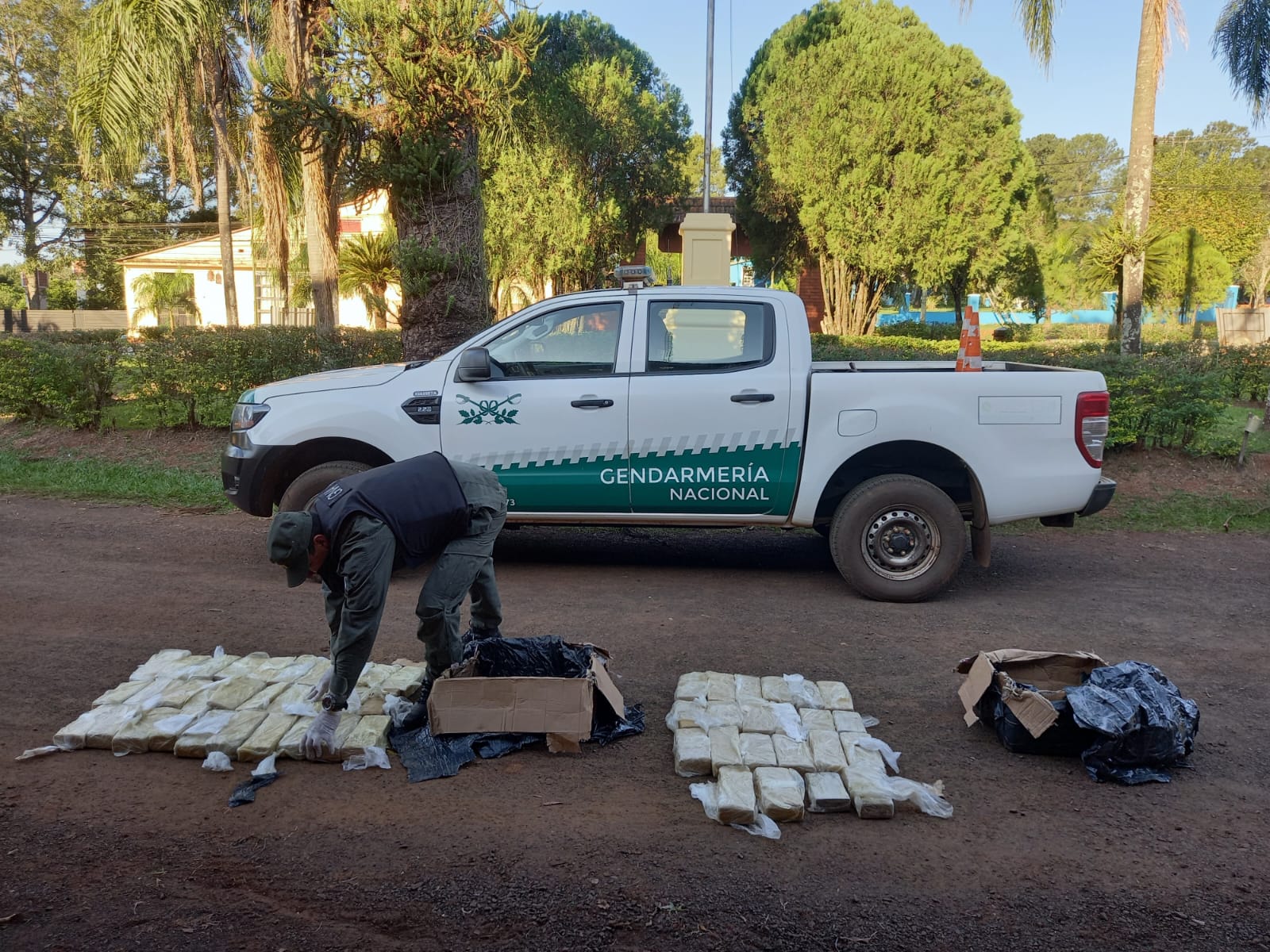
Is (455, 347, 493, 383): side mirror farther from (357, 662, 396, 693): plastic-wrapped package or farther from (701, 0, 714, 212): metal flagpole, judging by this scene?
(701, 0, 714, 212): metal flagpole

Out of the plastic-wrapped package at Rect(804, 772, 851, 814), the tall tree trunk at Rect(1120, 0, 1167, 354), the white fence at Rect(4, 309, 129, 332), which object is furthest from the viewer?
the white fence at Rect(4, 309, 129, 332)

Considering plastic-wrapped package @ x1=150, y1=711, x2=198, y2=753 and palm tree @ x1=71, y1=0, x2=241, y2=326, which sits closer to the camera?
plastic-wrapped package @ x1=150, y1=711, x2=198, y2=753

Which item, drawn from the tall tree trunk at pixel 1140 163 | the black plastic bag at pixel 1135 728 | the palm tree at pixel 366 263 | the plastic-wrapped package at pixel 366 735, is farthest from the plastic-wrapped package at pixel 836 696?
the palm tree at pixel 366 263

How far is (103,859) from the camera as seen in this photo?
3.56 m

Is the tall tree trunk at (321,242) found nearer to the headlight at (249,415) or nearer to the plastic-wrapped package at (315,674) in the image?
the headlight at (249,415)

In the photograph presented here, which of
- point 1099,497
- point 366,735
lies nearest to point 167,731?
point 366,735

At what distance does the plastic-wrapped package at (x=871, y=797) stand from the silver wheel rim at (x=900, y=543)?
2.85 metres

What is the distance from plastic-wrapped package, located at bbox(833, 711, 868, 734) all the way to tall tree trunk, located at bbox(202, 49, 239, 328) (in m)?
14.1

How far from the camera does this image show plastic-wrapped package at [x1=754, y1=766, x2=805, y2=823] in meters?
3.82

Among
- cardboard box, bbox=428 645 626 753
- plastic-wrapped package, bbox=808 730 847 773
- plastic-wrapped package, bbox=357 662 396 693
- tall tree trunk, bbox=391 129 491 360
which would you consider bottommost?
plastic-wrapped package, bbox=808 730 847 773

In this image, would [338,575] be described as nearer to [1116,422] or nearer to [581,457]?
[581,457]

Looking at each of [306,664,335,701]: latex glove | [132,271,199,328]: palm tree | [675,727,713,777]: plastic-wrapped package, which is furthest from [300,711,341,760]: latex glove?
[132,271,199,328]: palm tree

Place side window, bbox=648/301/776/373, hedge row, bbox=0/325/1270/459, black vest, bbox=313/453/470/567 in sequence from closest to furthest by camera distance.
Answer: black vest, bbox=313/453/470/567
side window, bbox=648/301/776/373
hedge row, bbox=0/325/1270/459

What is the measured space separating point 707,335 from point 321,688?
3640 mm
